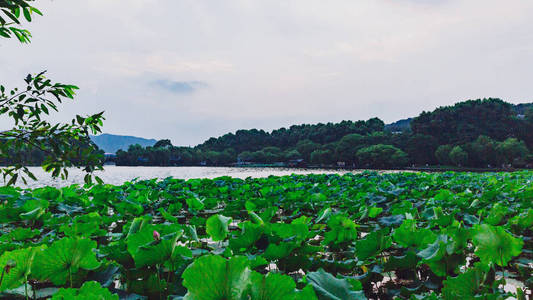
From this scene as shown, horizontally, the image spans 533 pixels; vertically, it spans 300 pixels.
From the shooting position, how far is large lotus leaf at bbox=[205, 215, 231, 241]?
6.14 feet

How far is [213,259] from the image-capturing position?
88 cm

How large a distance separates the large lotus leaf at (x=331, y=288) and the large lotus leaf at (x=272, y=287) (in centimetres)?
Answer: 21

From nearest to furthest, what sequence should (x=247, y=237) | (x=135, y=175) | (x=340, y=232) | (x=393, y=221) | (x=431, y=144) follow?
(x=247, y=237) → (x=340, y=232) → (x=393, y=221) → (x=135, y=175) → (x=431, y=144)

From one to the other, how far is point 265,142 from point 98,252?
94.6 meters

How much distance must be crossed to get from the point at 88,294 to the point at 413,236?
5.11ft

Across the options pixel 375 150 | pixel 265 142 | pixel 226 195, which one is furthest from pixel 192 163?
pixel 226 195

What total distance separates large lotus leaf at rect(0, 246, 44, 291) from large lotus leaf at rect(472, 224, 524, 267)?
1.70 meters

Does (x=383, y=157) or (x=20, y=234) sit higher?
(x=383, y=157)

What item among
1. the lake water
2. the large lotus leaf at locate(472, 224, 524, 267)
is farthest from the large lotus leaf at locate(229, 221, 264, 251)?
the lake water

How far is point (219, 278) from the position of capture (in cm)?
88

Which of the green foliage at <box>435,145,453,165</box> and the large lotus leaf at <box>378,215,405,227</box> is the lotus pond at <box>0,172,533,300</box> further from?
the green foliage at <box>435,145,453,165</box>

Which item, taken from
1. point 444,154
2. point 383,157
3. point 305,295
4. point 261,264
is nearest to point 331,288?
point 305,295

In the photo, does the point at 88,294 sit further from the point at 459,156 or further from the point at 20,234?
the point at 459,156

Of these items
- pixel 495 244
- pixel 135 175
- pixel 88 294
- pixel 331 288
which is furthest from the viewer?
pixel 135 175
